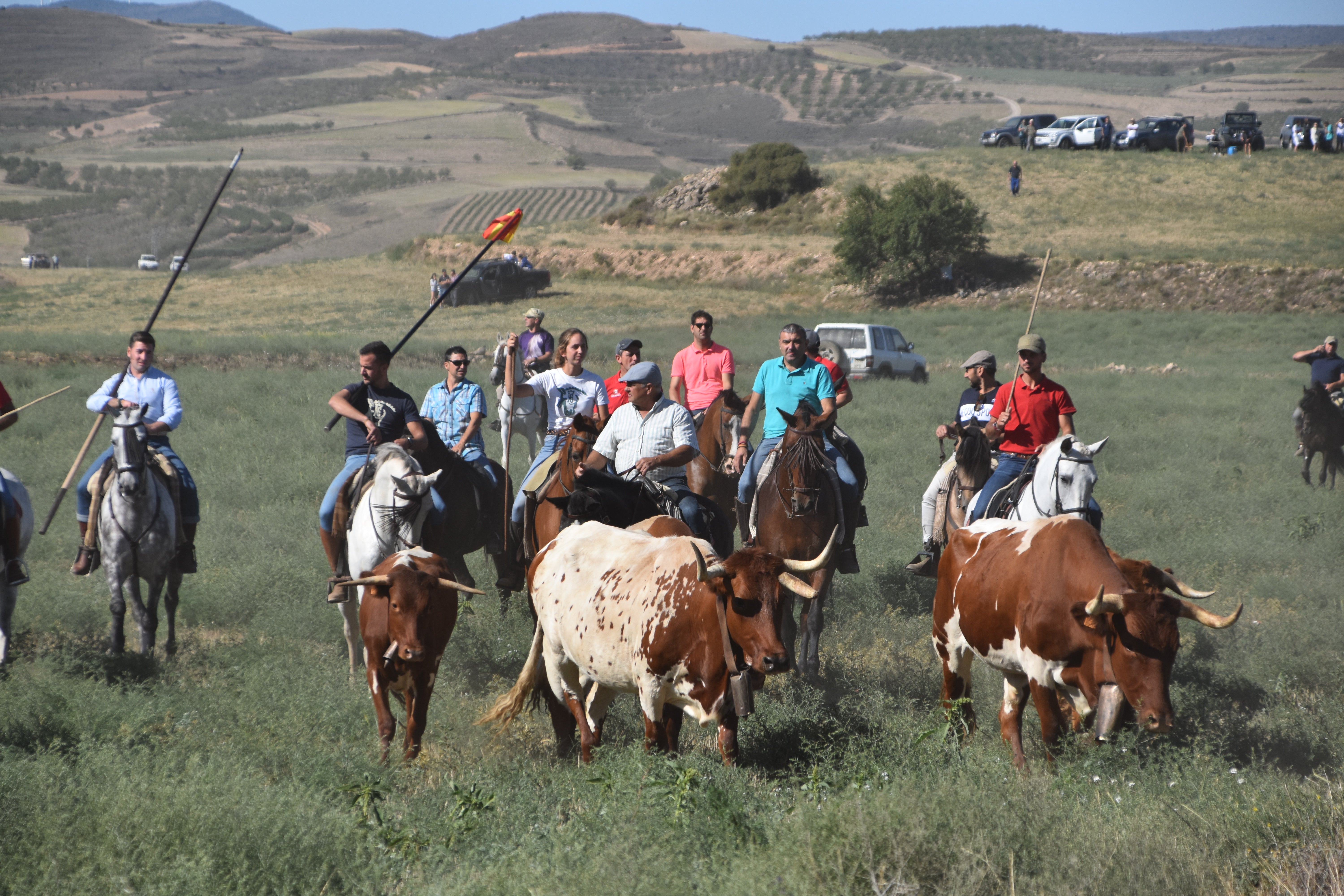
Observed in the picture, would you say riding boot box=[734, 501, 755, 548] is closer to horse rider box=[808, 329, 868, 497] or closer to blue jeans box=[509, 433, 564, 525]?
horse rider box=[808, 329, 868, 497]

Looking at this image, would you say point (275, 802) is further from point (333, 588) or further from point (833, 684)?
point (833, 684)

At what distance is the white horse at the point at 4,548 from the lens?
8094 millimetres

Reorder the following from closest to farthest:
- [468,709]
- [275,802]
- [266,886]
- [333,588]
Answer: [266,886] < [275,802] < [468,709] < [333,588]

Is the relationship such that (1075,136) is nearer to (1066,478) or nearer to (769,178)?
(769,178)

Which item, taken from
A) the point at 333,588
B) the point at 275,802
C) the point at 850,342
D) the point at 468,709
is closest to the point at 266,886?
the point at 275,802

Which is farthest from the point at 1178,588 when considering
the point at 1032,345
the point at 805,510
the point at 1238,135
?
the point at 1238,135

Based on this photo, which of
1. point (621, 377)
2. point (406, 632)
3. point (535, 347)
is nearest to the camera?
point (406, 632)

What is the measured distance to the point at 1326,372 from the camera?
17047 millimetres

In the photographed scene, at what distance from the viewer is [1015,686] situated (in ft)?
21.4

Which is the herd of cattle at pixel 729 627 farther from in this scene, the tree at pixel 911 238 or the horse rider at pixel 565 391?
the tree at pixel 911 238

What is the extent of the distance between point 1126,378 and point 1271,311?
14728 millimetres

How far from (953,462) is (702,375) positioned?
3.03 meters

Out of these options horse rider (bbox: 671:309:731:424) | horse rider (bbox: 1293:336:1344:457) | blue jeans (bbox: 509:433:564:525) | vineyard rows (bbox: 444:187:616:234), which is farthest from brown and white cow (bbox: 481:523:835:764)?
vineyard rows (bbox: 444:187:616:234)

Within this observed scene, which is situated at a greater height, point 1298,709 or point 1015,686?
point 1015,686
